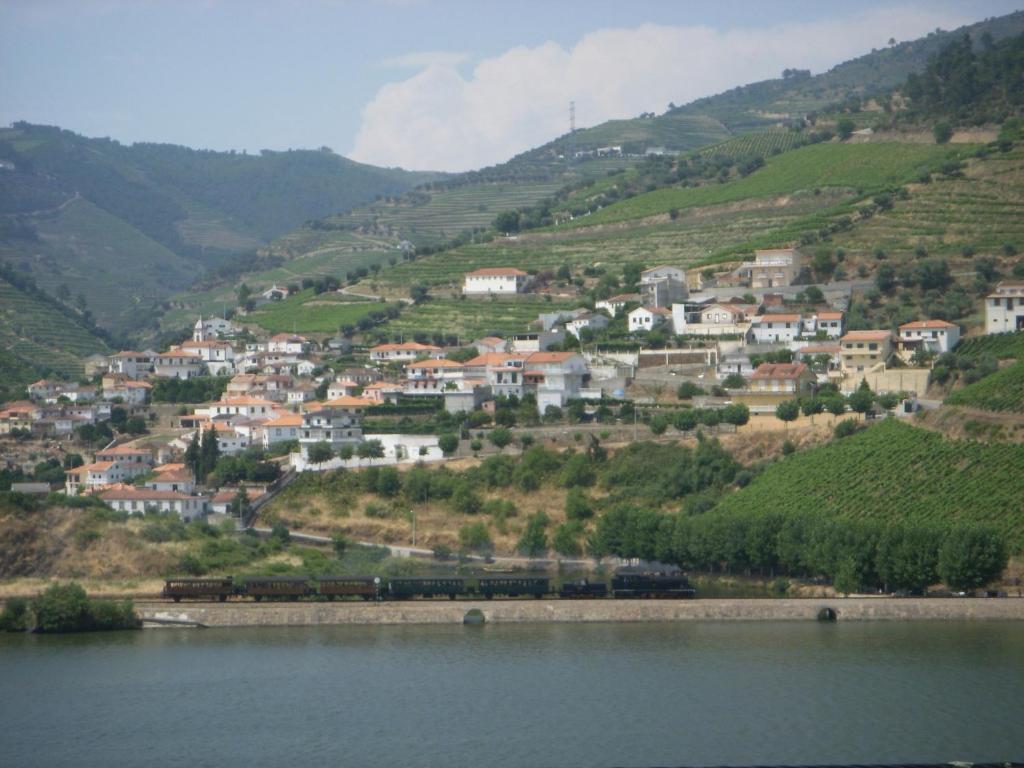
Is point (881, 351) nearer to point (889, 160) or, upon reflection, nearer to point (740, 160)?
point (889, 160)

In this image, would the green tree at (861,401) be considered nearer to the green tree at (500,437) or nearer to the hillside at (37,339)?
the green tree at (500,437)

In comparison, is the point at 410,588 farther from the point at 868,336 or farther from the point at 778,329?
the point at 778,329

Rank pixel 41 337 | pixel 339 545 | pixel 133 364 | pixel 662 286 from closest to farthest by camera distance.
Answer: pixel 339 545 → pixel 662 286 → pixel 133 364 → pixel 41 337

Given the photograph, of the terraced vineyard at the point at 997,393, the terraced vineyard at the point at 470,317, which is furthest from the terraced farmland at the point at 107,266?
the terraced vineyard at the point at 997,393

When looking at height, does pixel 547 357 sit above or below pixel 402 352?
below

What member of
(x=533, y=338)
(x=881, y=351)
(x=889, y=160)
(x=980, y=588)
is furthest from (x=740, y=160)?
(x=980, y=588)

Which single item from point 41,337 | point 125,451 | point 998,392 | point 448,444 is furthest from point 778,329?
point 41,337

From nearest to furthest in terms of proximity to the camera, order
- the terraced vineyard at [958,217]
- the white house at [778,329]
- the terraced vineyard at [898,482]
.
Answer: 1. the terraced vineyard at [898,482]
2. the white house at [778,329]
3. the terraced vineyard at [958,217]
